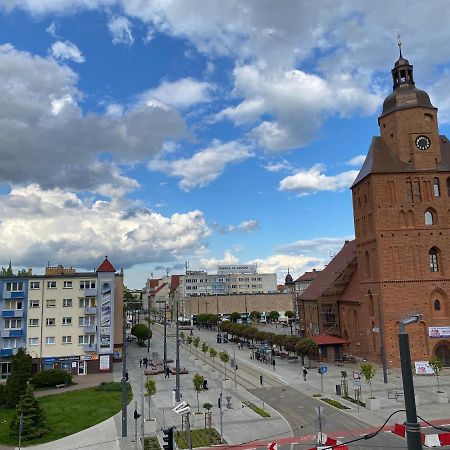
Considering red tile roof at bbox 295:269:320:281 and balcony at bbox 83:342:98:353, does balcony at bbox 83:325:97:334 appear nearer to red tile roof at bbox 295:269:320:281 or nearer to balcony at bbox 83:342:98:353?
balcony at bbox 83:342:98:353

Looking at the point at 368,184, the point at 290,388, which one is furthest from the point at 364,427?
the point at 368,184

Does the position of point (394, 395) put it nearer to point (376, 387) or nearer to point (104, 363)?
point (376, 387)

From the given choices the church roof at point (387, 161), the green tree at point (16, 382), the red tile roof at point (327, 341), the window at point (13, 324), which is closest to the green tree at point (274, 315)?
the red tile roof at point (327, 341)

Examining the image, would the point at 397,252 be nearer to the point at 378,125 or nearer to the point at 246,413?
the point at 378,125

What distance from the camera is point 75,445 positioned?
2817 cm

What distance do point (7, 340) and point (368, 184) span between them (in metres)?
46.9

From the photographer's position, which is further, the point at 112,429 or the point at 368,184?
the point at 368,184

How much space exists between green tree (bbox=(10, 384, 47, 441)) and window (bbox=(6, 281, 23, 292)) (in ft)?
92.0

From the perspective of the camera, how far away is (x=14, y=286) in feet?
187

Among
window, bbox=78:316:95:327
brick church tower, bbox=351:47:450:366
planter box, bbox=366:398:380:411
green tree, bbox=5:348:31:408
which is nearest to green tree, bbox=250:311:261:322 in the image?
brick church tower, bbox=351:47:450:366

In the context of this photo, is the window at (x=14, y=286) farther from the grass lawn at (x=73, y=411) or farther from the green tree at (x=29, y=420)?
the green tree at (x=29, y=420)

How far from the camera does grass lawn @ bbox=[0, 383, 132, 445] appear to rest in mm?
31547

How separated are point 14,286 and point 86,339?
10708 mm

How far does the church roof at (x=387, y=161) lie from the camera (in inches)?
2239
